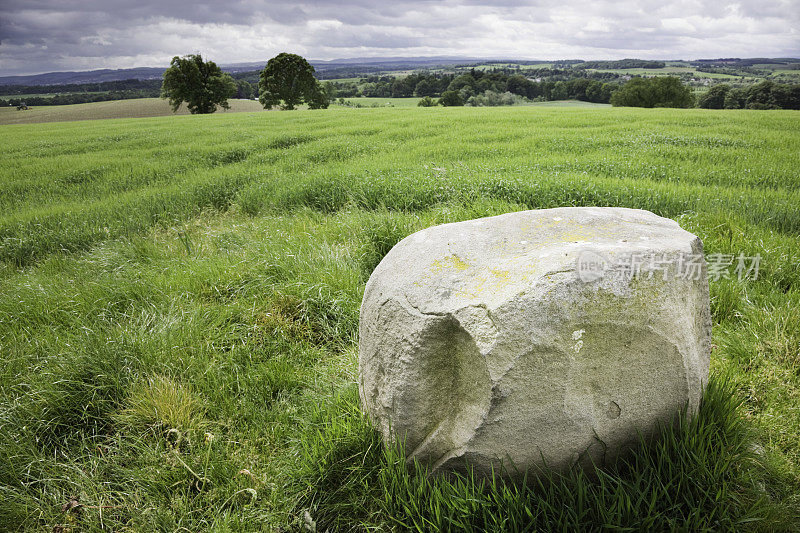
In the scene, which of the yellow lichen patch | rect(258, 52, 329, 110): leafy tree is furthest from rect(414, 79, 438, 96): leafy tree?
the yellow lichen patch

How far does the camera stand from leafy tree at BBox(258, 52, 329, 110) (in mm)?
50094

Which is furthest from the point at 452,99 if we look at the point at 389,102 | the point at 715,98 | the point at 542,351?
the point at 542,351

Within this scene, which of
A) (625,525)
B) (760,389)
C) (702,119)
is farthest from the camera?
(702,119)

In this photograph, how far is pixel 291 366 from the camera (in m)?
3.90

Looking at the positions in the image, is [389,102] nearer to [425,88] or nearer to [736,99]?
[425,88]

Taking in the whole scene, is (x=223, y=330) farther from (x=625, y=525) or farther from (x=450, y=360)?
(x=625, y=525)

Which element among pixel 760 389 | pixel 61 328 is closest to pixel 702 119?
pixel 760 389

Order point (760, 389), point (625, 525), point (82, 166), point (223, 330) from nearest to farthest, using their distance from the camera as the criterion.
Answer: point (625, 525)
point (760, 389)
point (223, 330)
point (82, 166)

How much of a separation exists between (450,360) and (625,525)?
121 cm

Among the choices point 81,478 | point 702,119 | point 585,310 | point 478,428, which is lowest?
point 81,478

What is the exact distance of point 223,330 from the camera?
4.26 meters

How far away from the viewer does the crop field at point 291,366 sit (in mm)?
A: 2434

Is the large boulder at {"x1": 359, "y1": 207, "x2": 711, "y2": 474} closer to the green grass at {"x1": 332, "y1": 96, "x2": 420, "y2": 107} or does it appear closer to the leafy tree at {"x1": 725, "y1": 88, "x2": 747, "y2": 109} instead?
the leafy tree at {"x1": 725, "y1": 88, "x2": 747, "y2": 109}

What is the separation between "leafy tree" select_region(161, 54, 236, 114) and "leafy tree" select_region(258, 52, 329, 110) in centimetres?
400
